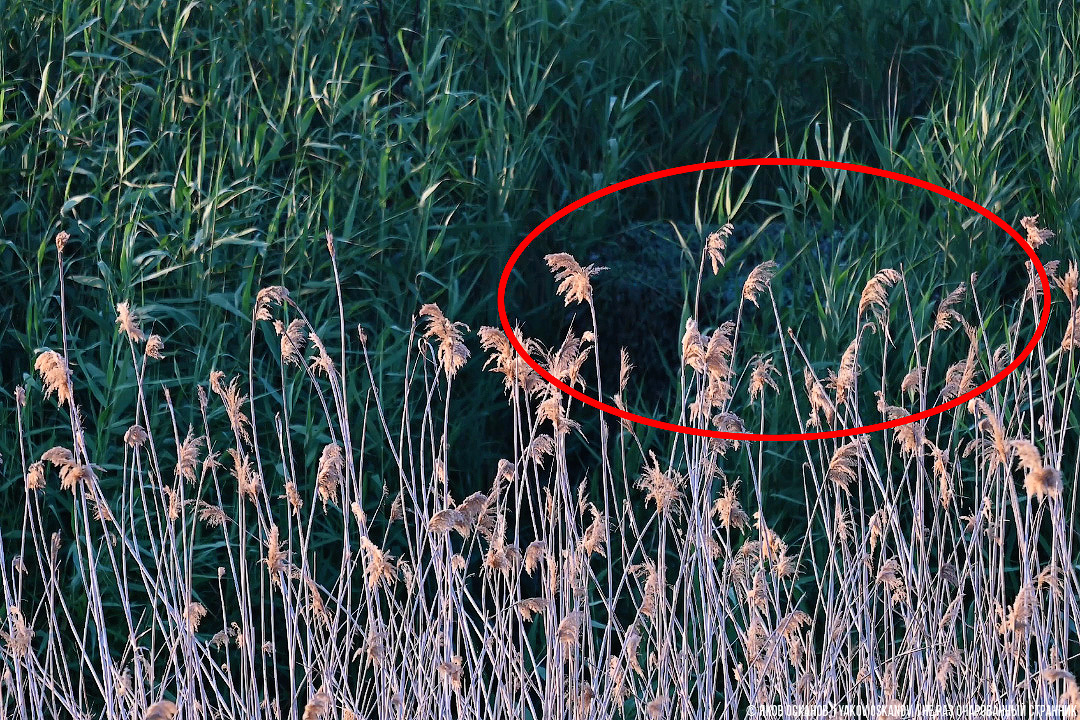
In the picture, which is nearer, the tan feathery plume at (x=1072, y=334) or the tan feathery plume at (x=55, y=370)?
the tan feathery plume at (x=55, y=370)

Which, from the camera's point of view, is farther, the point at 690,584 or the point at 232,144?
the point at 232,144

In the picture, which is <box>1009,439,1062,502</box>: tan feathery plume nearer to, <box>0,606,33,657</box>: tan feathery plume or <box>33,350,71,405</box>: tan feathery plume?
<box>33,350,71,405</box>: tan feathery plume

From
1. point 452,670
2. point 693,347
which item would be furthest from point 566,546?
point 693,347

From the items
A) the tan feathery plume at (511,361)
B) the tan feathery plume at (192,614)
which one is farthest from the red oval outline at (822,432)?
the tan feathery plume at (192,614)

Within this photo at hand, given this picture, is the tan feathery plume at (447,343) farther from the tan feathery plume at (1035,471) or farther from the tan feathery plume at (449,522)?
the tan feathery plume at (1035,471)

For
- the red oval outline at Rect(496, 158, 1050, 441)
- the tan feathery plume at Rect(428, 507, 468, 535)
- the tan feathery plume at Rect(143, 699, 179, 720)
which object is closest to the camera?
the tan feathery plume at Rect(143, 699, 179, 720)

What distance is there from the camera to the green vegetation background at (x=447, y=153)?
376 centimetres

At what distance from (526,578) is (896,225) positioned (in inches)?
65.6

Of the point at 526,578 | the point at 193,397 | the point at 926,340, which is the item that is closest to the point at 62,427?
the point at 193,397

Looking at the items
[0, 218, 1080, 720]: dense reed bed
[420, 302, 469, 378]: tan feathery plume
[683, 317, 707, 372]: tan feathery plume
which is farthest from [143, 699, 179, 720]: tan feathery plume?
[683, 317, 707, 372]: tan feathery plume

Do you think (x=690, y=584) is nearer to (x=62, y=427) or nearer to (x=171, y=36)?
(x=62, y=427)

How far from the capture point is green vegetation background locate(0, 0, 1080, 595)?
3.76 m

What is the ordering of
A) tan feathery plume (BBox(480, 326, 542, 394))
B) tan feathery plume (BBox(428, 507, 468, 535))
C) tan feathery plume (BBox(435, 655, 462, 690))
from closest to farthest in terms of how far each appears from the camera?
1. tan feathery plume (BBox(428, 507, 468, 535))
2. tan feathery plume (BBox(435, 655, 462, 690))
3. tan feathery plume (BBox(480, 326, 542, 394))

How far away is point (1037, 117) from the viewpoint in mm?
4484
